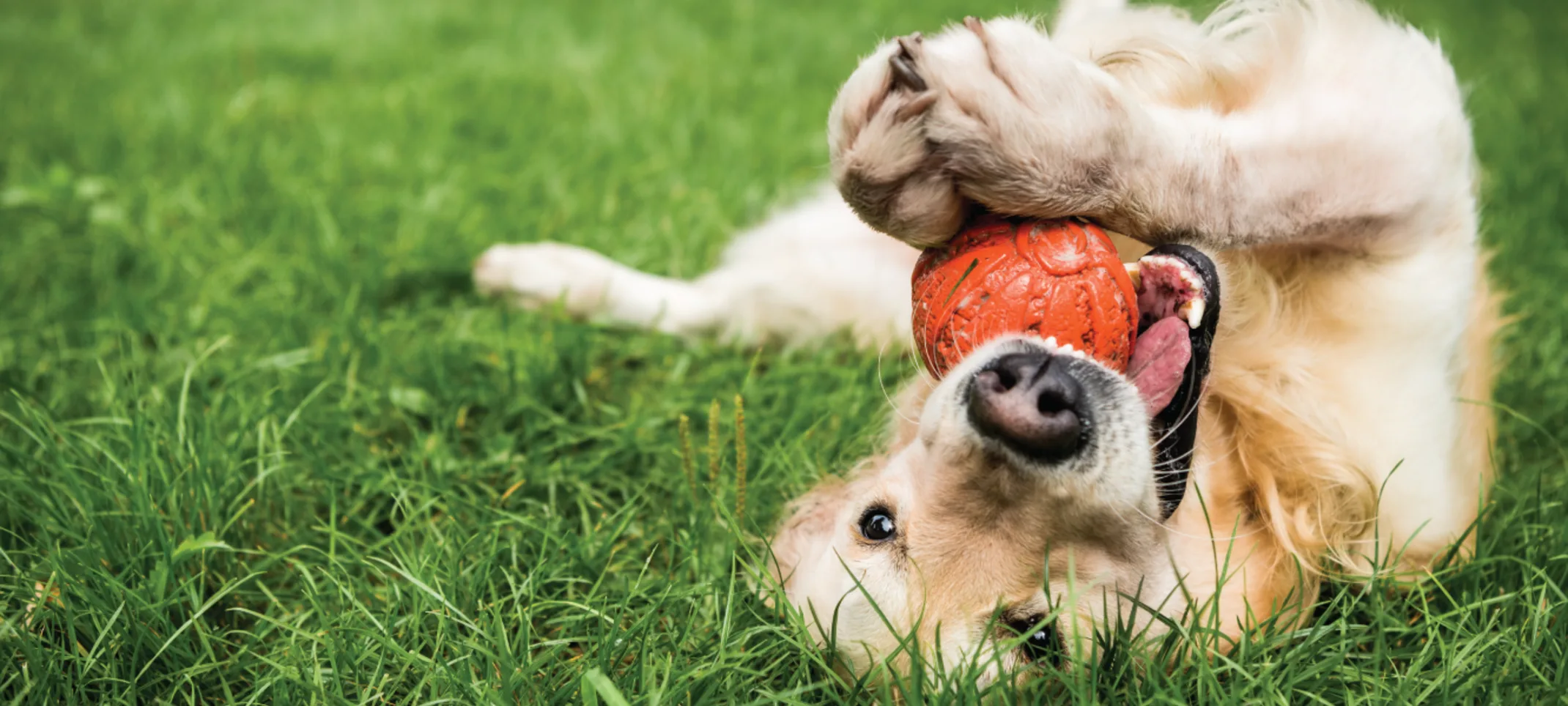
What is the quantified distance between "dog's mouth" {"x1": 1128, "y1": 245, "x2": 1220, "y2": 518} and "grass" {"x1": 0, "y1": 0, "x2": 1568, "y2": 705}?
41 cm

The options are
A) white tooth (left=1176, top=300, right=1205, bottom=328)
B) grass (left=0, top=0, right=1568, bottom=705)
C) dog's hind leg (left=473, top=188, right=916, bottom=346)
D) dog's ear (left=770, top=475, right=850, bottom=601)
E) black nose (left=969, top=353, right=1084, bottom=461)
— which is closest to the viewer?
black nose (left=969, top=353, right=1084, bottom=461)

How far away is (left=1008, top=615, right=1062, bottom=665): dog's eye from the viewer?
1.66 m

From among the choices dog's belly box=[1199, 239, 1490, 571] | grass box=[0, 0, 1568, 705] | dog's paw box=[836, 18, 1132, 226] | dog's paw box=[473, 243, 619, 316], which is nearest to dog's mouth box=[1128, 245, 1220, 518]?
dog's paw box=[836, 18, 1132, 226]

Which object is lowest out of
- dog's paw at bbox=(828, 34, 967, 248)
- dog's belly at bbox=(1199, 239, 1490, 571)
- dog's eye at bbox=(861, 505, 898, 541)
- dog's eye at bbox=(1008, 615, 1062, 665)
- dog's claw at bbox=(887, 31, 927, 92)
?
dog's eye at bbox=(1008, 615, 1062, 665)

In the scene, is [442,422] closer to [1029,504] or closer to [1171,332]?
[1029,504]

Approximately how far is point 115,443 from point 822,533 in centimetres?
150

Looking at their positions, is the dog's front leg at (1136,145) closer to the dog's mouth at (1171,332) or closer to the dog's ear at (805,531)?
the dog's mouth at (1171,332)

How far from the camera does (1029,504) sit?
5.20ft

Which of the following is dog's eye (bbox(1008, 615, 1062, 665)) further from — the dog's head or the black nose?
the black nose

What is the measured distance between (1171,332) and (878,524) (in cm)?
58

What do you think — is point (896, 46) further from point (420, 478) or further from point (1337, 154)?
point (420, 478)

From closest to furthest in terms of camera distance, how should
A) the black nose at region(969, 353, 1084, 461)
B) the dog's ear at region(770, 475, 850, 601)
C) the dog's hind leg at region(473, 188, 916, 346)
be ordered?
the black nose at region(969, 353, 1084, 461), the dog's ear at region(770, 475, 850, 601), the dog's hind leg at region(473, 188, 916, 346)

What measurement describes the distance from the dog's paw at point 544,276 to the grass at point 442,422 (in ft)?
0.43

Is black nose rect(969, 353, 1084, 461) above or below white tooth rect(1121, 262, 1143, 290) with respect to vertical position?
below
